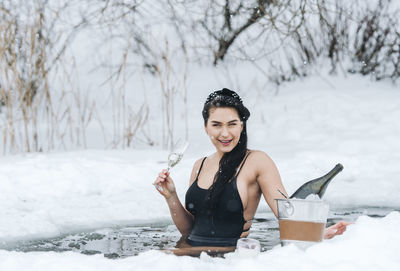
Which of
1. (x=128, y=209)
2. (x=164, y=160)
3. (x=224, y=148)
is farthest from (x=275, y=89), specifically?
(x=224, y=148)

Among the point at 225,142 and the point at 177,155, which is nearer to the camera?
the point at 177,155

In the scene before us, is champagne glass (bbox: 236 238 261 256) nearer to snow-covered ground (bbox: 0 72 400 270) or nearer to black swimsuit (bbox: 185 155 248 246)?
snow-covered ground (bbox: 0 72 400 270)

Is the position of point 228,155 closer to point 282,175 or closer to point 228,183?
point 228,183

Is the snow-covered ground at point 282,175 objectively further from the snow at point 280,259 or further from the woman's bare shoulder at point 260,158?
the woman's bare shoulder at point 260,158

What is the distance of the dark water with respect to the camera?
119 inches

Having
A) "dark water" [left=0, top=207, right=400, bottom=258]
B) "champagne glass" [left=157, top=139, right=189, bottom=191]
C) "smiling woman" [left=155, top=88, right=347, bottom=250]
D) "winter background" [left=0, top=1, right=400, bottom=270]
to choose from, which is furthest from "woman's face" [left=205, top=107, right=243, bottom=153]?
"winter background" [left=0, top=1, right=400, bottom=270]

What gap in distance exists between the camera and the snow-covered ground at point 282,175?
1910mm

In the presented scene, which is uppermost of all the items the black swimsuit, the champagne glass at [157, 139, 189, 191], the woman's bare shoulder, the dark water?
the champagne glass at [157, 139, 189, 191]

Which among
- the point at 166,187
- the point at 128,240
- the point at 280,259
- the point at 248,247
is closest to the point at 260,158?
the point at 166,187

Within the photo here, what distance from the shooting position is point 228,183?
2.65m

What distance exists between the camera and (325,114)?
22.8 ft

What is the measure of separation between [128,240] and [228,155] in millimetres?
937

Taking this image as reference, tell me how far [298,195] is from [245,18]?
560cm

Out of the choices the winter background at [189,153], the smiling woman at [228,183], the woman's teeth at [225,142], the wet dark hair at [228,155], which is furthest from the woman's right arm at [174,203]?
the winter background at [189,153]
